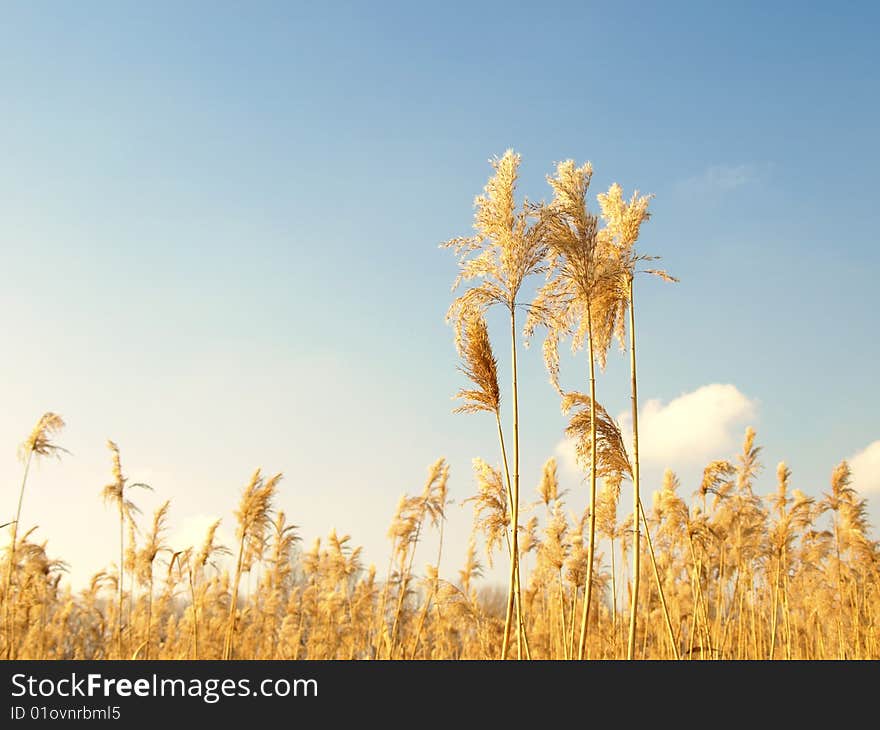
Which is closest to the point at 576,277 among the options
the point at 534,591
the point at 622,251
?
the point at 622,251

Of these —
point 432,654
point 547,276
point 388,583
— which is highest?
point 547,276

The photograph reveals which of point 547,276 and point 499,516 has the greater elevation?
point 547,276

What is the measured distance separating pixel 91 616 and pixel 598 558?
38.7ft

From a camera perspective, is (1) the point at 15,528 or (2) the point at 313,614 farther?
(2) the point at 313,614

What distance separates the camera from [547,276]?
6.43 metres

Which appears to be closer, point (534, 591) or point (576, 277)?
point (576, 277)

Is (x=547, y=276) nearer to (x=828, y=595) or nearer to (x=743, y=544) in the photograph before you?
(x=743, y=544)

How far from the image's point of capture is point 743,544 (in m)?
13.6

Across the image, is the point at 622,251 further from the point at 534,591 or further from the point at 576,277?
the point at 534,591
